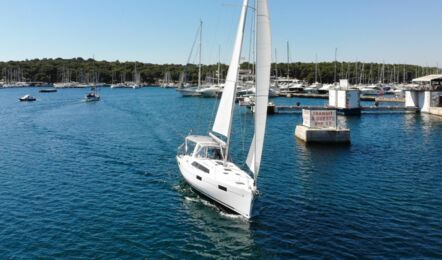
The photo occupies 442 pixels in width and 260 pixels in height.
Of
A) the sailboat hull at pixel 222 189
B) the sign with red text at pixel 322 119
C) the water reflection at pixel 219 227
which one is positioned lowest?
the water reflection at pixel 219 227

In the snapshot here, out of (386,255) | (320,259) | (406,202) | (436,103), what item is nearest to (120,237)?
(320,259)

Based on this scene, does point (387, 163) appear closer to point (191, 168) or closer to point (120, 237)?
point (191, 168)

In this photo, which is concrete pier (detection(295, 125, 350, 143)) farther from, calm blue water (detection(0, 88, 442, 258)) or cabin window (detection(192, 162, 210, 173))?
cabin window (detection(192, 162, 210, 173))

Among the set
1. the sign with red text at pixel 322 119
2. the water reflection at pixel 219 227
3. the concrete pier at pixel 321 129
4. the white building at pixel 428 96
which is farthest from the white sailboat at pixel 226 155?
the white building at pixel 428 96

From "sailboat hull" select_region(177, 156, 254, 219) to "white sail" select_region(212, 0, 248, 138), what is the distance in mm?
4117

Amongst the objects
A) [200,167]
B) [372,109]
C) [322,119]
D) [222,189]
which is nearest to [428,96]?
[372,109]

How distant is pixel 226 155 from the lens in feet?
126

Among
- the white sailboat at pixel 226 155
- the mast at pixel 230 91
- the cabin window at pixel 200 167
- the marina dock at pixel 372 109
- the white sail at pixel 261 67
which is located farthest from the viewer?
the marina dock at pixel 372 109

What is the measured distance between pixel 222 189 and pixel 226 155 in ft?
14.8

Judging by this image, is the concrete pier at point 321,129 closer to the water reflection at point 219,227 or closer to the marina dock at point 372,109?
the water reflection at point 219,227

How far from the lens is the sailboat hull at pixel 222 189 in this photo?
32.8 meters

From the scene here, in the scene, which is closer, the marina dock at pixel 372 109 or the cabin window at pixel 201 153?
the cabin window at pixel 201 153

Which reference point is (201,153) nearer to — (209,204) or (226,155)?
(226,155)

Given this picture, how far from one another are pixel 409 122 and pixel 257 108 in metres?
77.7
